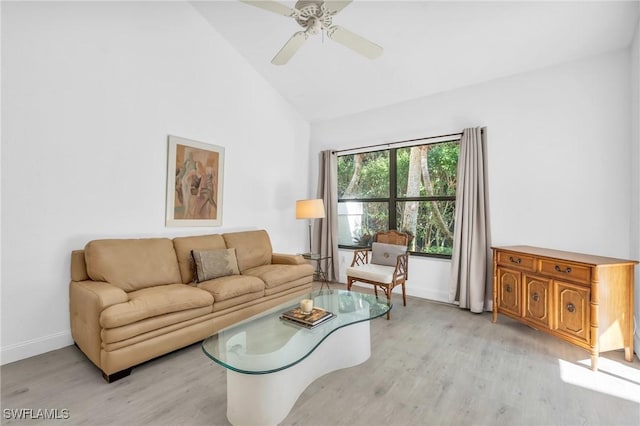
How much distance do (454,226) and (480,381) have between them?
2071 millimetres

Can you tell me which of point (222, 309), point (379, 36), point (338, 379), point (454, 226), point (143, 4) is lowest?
point (338, 379)

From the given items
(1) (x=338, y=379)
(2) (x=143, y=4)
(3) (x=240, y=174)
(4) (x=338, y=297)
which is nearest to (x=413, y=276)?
(4) (x=338, y=297)

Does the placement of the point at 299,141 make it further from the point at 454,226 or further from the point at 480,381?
the point at 480,381

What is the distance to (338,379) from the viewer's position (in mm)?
2025

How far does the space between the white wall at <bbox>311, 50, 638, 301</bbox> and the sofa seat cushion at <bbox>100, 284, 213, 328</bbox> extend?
3.04 m

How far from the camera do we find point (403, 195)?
14.2 ft

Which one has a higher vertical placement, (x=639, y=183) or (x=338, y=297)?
(x=639, y=183)

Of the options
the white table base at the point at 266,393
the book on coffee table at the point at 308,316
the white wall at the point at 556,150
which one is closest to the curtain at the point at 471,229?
the white wall at the point at 556,150

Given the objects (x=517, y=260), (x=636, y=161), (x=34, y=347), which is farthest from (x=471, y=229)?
(x=34, y=347)

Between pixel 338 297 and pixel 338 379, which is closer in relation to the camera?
pixel 338 379

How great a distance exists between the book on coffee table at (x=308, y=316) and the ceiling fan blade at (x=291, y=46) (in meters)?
2.07

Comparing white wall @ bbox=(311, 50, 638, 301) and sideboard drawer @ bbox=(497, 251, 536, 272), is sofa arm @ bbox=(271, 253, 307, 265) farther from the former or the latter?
sideboard drawer @ bbox=(497, 251, 536, 272)

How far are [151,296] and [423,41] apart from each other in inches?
141

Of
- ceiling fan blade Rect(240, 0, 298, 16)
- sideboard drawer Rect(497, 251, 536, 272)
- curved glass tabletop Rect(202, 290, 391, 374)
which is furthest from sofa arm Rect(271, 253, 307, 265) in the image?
ceiling fan blade Rect(240, 0, 298, 16)
